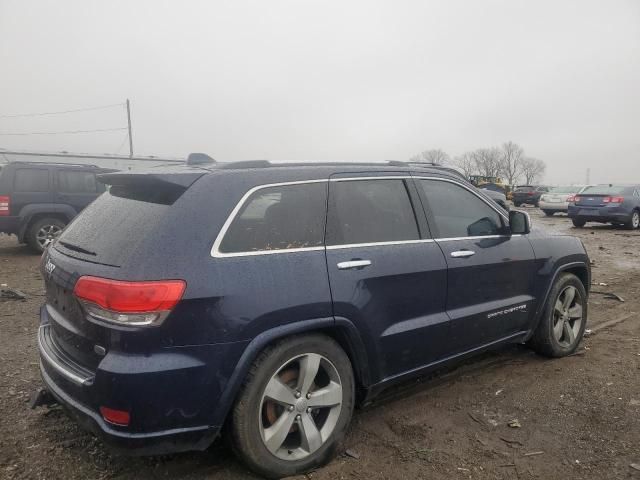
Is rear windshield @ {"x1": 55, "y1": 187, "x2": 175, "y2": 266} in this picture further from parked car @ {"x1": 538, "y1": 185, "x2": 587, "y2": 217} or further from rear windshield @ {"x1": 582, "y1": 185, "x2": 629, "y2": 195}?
parked car @ {"x1": 538, "y1": 185, "x2": 587, "y2": 217}

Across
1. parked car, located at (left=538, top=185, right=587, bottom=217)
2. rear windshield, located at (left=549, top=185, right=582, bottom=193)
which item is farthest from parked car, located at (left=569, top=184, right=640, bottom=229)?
rear windshield, located at (left=549, top=185, right=582, bottom=193)

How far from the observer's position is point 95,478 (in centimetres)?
261

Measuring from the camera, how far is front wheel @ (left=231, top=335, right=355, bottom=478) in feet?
8.05

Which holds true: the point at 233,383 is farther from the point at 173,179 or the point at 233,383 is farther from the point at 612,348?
the point at 612,348

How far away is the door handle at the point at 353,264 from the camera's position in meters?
2.75

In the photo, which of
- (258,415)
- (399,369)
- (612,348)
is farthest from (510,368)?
(258,415)

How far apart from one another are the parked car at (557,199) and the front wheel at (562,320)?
1916 centimetres

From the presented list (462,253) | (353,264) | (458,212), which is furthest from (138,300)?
(458,212)

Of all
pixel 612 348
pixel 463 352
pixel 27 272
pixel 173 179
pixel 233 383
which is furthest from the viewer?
pixel 27 272

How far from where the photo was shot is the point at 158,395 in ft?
7.26

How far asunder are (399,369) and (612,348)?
107 inches

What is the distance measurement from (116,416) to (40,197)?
8918 millimetres

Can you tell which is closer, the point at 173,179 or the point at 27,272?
the point at 173,179

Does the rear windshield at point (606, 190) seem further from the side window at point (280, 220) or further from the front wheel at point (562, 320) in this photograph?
the side window at point (280, 220)
